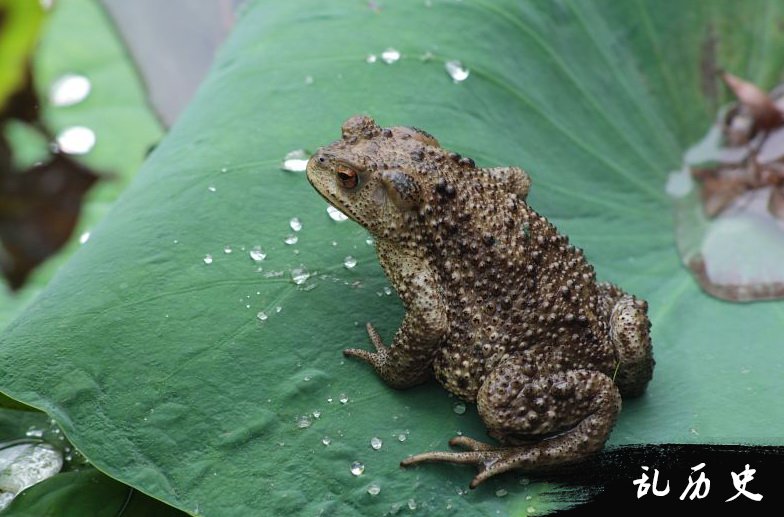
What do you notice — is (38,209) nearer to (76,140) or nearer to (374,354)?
(76,140)

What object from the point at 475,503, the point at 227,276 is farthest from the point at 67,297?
the point at 475,503

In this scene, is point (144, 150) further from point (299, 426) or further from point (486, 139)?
point (299, 426)

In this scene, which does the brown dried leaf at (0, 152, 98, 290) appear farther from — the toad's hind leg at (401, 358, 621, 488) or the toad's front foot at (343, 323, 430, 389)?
the toad's hind leg at (401, 358, 621, 488)

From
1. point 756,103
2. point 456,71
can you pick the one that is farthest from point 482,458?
point 756,103

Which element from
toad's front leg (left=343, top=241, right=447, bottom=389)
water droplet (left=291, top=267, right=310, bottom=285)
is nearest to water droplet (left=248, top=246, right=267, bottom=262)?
water droplet (left=291, top=267, right=310, bottom=285)

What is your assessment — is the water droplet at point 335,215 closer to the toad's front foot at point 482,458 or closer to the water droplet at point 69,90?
the toad's front foot at point 482,458

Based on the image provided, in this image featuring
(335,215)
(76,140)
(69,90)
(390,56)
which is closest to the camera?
(335,215)

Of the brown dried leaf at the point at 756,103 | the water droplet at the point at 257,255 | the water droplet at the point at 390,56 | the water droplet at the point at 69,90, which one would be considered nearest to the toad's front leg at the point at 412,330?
the water droplet at the point at 257,255
